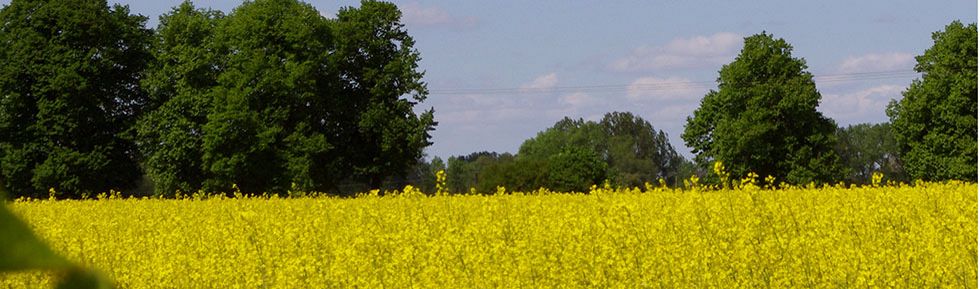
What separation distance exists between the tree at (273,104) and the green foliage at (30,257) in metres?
36.3

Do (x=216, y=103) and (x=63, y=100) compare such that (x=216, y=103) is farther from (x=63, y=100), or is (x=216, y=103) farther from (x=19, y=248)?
(x=19, y=248)

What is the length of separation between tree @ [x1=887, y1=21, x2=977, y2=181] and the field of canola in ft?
91.3

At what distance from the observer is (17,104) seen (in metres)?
38.9

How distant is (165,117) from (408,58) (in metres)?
7.96

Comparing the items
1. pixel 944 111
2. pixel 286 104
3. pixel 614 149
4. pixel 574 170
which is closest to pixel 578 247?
pixel 286 104

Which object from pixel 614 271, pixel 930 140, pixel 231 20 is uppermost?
pixel 231 20

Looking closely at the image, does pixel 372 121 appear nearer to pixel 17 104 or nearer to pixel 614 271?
pixel 17 104

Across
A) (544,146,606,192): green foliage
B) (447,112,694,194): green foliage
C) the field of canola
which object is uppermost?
(447,112,694,194): green foliage

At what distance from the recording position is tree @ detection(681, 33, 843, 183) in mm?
43812

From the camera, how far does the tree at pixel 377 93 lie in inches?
1553

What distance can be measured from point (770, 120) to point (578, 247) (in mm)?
37819

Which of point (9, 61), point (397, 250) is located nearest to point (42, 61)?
point (9, 61)

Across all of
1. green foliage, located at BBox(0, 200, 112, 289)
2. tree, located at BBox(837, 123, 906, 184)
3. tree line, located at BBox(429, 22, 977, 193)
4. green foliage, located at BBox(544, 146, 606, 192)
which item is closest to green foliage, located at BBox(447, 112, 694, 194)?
tree, located at BBox(837, 123, 906, 184)

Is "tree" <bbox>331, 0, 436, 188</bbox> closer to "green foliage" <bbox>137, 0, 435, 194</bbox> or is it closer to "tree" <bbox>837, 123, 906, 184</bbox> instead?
"green foliage" <bbox>137, 0, 435, 194</bbox>
